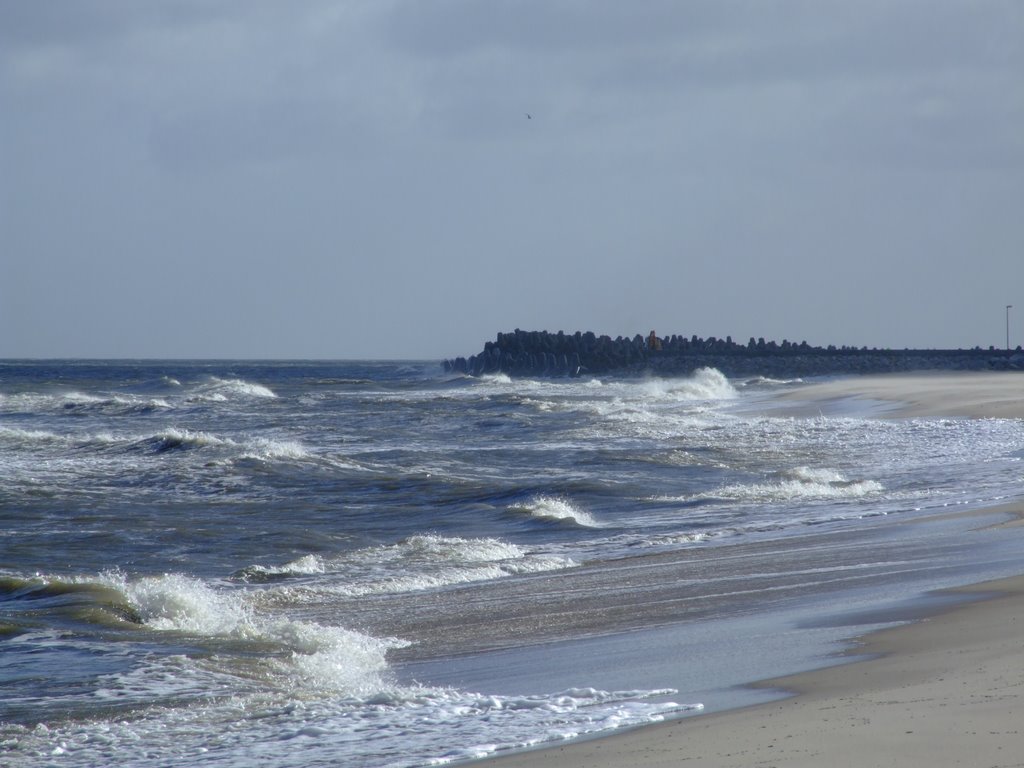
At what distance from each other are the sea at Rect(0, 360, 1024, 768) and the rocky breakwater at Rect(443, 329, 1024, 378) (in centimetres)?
4198

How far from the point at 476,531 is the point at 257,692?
21.2 feet

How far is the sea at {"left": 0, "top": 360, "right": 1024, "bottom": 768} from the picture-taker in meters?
5.07

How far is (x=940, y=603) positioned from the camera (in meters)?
6.26

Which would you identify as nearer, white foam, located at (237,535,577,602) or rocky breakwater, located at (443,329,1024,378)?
white foam, located at (237,535,577,602)

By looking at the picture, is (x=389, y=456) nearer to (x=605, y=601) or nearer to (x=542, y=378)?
(x=605, y=601)

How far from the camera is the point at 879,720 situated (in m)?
4.02

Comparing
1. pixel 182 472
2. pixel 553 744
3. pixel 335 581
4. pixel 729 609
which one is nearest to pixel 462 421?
pixel 182 472

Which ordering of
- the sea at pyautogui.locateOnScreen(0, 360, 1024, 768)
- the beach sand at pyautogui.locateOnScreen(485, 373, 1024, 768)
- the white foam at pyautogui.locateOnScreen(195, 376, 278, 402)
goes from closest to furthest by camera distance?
the beach sand at pyautogui.locateOnScreen(485, 373, 1024, 768) < the sea at pyautogui.locateOnScreen(0, 360, 1024, 768) < the white foam at pyautogui.locateOnScreen(195, 376, 278, 402)

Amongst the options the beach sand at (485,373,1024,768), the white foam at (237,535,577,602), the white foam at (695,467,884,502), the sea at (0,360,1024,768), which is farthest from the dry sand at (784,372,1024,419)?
the beach sand at (485,373,1024,768)

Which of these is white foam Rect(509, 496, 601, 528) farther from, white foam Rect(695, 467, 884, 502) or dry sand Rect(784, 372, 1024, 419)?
dry sand Rect(784, 372, 1024, 419)

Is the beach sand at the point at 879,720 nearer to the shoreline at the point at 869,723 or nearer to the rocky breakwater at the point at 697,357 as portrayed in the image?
the shoreline at the point at 869,723

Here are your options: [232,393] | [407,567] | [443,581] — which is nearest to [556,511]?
[407,567]

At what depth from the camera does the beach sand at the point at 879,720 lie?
3.67 m

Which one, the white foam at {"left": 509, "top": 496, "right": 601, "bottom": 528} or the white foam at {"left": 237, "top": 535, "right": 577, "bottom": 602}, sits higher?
the white foam at {"left": 509, "top": 496, "right": 601, "bottom": 528}
